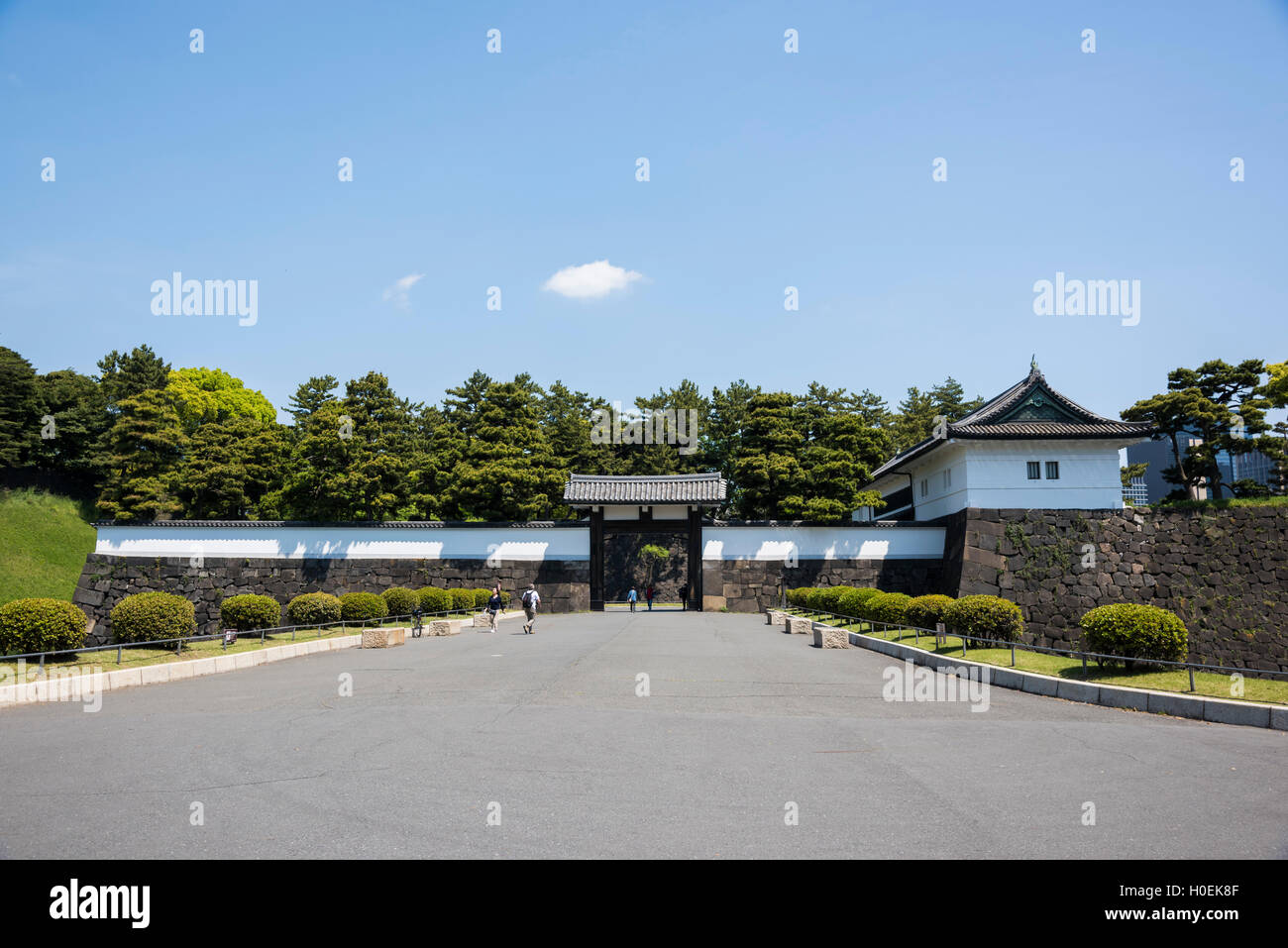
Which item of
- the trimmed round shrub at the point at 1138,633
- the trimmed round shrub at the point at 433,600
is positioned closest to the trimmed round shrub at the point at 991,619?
the trimmed round shrub at the point at 1138,633

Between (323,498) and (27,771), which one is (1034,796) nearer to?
(27,771)

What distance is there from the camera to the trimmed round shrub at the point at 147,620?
1432 cm

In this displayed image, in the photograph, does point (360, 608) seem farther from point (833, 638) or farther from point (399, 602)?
point (833, 638)

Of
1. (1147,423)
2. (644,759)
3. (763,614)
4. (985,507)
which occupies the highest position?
(1147,423)

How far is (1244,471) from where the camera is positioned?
63.9 metres

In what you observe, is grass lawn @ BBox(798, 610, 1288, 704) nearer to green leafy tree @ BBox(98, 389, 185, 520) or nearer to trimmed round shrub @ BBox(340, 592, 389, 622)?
trimmed round shrub @ BBox(340, 592, 389, 622)

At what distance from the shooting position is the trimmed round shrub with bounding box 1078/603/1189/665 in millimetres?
11609

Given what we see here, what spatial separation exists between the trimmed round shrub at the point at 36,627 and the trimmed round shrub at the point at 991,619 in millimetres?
16648

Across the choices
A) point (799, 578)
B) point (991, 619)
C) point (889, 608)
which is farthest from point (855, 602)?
point (799, 578)

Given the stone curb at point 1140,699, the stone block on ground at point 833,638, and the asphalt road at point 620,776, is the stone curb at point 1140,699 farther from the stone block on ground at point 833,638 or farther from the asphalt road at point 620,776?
the stone block on ground at point 833,638

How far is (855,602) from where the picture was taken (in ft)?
72.4

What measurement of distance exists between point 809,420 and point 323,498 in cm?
2271

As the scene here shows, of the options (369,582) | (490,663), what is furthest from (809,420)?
(490,663)

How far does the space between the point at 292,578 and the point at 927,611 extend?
81.5 feet
